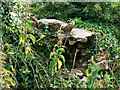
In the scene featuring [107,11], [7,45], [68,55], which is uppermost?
[107,11]

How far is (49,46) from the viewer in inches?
109

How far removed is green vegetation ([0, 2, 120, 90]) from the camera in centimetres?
205

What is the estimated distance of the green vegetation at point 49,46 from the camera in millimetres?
2050

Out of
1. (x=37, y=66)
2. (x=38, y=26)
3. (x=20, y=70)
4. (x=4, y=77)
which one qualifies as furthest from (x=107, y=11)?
(x=4, y=77)

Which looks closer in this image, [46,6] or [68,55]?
[68,55]

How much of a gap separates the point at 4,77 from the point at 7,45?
1.65 ft

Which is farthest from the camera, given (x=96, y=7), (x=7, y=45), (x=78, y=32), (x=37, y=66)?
(x=96, y=7)

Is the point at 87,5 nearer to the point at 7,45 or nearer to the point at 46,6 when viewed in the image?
the point at 46,6

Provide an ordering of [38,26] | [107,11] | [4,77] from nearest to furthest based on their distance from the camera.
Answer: [4,77]
[38,26]
[107,11]

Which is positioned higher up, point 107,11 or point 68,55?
point 107,11

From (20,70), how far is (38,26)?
1006 millimetres

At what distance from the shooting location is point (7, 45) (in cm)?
207

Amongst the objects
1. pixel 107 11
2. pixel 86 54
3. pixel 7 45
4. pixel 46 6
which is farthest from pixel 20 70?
pixel 107 11

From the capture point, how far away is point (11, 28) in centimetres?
218
